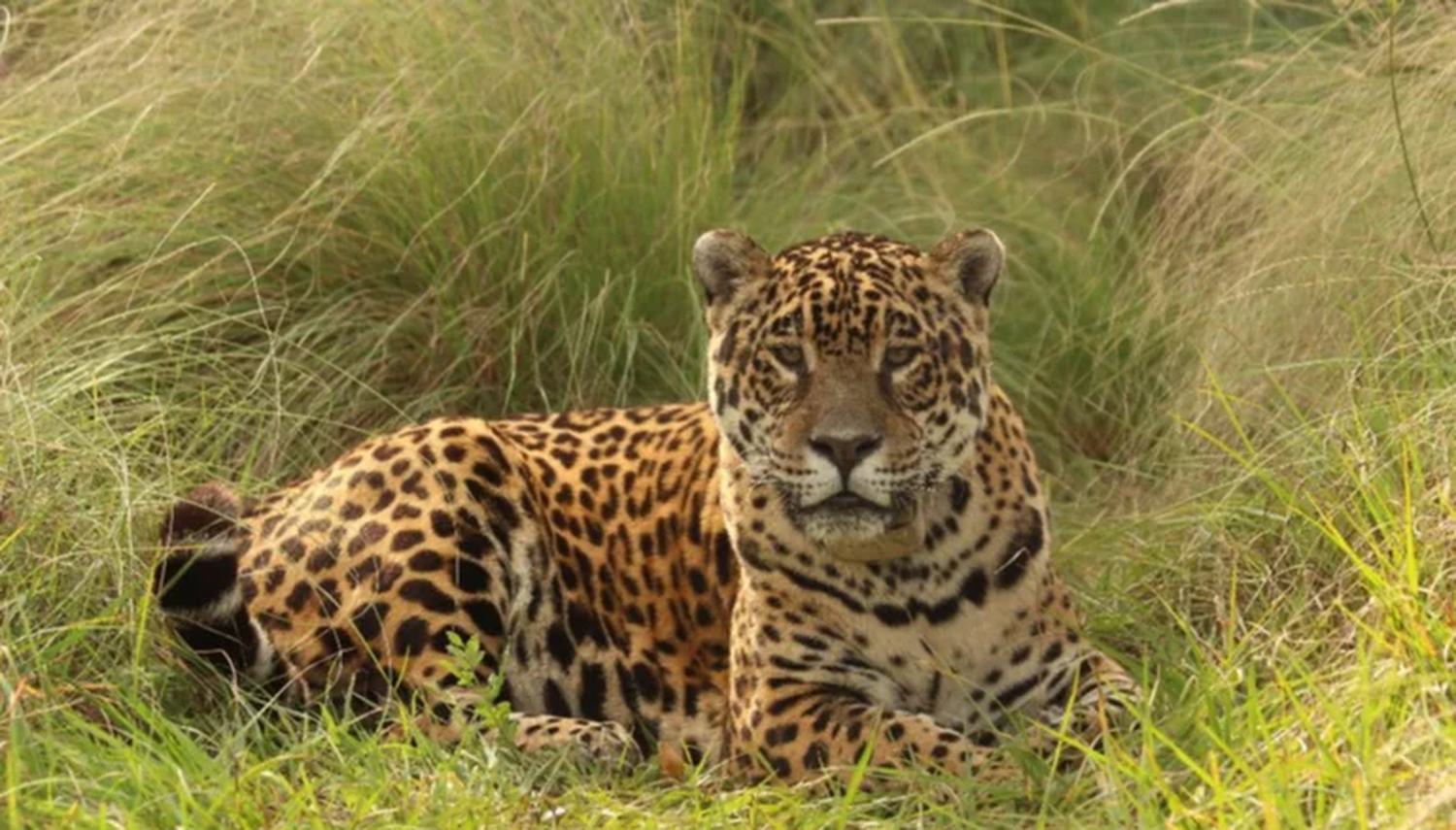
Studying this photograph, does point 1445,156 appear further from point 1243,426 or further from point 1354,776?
point 1354,776

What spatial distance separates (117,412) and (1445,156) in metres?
3.60

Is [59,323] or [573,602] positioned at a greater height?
[59,323]

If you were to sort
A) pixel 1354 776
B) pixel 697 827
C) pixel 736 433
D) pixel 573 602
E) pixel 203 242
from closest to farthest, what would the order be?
pixel 1354 776 < pixel 697 827 < pixel 736 433 < pixel 573 602 < pixel 203 242

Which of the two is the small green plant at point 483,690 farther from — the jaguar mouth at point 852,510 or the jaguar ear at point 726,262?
the jaguar ear at point 726,262

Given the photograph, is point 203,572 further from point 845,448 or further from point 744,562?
point 845,448

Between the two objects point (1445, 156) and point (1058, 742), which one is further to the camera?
point (1445, 156)

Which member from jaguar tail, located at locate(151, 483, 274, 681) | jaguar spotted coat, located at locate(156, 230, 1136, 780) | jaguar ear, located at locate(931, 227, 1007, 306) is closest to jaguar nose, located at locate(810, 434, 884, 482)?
jaguar spotted coat, located at locate(156, 230, 1136, 780)

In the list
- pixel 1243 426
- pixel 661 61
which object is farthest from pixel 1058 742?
pixel 661 61

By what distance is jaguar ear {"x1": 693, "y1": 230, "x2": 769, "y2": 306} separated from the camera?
6.50 m

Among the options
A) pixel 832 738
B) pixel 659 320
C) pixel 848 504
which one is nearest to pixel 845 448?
pixel 848 504

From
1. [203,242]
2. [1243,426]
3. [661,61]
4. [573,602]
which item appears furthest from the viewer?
[661,61]

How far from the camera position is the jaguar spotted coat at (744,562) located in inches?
247

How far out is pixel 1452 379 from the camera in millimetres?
6746

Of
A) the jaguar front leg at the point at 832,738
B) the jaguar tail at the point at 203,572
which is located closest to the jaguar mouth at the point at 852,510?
the jaguar front leg at the point at 832,738
